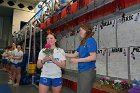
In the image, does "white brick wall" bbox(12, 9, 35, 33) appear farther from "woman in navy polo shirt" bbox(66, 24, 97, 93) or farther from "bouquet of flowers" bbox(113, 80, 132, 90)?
"woman in navy polo shirt" bbox(66, 24, 97, 93)

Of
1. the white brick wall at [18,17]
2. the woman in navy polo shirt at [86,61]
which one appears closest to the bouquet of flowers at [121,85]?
the woman in navy polo shirt at [86,61]

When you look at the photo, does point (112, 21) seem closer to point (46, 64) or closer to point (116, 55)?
point (116, 55)

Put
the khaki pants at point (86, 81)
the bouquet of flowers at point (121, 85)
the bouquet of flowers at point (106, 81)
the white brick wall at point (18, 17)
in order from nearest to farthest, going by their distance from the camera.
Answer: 1. the khaki pants at point (86, 81)
2. the bouquet of flowers at point (121, 85)
3. the bouquet of flowers at point (106, 81)
4. the white brick wall at point (18, 17)

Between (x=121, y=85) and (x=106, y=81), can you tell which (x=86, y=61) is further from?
(x=106, y=81)

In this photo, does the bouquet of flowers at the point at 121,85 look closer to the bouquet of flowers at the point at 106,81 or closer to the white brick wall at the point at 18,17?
the bouquet of flowers at the point at 106,81

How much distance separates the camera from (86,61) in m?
2.70

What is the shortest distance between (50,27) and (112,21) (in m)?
4.68

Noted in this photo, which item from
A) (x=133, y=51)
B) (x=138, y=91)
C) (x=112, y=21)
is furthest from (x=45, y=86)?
(x=112, y=21)

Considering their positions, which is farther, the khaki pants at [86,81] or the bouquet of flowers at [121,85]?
the bouquet of flowers at [121,85]

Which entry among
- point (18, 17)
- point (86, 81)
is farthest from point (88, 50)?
point (18, 17)

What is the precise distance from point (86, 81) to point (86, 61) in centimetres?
25

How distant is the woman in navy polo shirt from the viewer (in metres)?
2.71

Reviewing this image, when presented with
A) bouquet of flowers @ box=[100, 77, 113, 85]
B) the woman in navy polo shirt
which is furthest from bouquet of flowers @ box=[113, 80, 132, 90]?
the woman in navy polo shirt

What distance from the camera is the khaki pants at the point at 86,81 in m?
2.70
